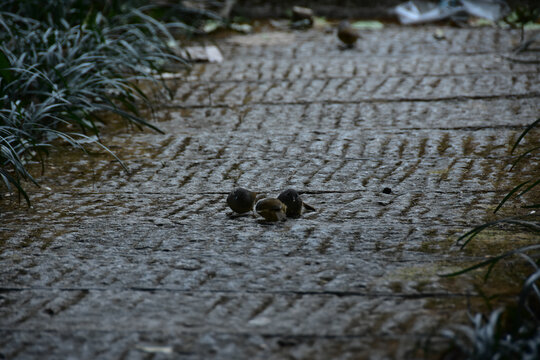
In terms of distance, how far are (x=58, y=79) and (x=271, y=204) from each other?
1734 millimetres

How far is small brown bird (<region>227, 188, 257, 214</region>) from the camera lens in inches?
91.4

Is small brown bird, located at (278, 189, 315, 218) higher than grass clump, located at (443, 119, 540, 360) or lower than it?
higher

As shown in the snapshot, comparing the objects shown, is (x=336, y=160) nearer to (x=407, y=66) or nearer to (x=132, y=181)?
(x=132, y=181)

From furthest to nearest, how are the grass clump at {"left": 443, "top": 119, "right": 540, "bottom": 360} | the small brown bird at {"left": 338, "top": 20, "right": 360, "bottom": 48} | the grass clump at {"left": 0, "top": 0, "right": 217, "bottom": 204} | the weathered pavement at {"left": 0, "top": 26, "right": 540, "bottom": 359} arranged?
the small brown bird at {"left": 338, "top": 20, "right": 360, "bottom": 48}
the grass clump at {"left": 0, "top": 0, "right": 217, "bottom": 204}
the weathered pavement at {"left": 0, "top": 26, "right": 540, "bottom": 359}
the grass clump at {"left": 443, "top": 119, "right": 540, "bottom": 360}

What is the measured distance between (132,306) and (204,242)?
0.46m

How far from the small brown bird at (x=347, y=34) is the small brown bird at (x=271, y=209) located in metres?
3.07

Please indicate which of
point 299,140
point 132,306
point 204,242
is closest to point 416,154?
point 299,140

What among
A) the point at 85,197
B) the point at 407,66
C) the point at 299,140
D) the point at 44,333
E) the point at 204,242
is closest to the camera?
the point at 44,333

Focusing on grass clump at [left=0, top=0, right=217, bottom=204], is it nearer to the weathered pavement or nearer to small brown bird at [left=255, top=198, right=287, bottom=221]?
the weathered pavement

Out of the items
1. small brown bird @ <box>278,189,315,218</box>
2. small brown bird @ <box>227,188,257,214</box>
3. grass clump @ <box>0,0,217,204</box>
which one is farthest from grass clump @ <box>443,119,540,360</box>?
grass clump @ <box>0,0,217,204</box>

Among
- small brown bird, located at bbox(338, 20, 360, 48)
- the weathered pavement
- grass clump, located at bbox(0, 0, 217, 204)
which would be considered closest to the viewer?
the weathered pavement

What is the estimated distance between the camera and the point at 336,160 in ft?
9.66

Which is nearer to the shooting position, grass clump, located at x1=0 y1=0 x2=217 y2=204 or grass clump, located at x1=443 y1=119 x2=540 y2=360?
grass clump, located at x1=443 y1=119 x2=540 y2=360

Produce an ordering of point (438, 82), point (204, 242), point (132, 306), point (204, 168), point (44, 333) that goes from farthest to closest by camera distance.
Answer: point (438, 82), point (204, 168), point (204, 242), point (132, 306), point (44, 333)
